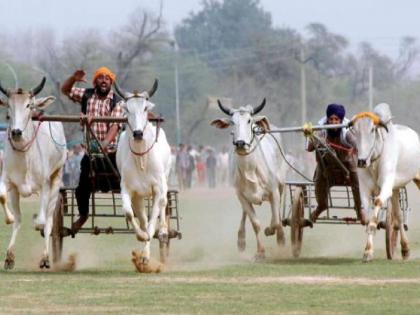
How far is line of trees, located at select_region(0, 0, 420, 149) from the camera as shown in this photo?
74938 mm

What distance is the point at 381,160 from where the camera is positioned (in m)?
20.0

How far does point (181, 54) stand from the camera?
4237 inches

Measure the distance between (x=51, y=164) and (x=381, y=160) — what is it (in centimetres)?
417

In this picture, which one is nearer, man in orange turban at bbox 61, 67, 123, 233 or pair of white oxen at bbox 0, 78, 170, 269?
pair of white oxen at bbox 0, 78, 170, 269

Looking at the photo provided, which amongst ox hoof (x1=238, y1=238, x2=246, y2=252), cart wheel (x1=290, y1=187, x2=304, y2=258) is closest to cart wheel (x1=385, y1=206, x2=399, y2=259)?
cart wheel (x1=290, y1=187, x2=304, y2=258)

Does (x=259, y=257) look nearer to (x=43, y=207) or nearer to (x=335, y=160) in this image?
(x=335, y=160)

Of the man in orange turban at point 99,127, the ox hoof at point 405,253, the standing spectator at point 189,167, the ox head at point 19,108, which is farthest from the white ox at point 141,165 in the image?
the standing spectator at point 189,167

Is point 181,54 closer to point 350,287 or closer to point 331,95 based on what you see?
point 331,95

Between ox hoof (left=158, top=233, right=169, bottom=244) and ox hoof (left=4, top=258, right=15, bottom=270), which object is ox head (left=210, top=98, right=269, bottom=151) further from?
ox hoof (left=4, top=258, right=15, bottom=270)

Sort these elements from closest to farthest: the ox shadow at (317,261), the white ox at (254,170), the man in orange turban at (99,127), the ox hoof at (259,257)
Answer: the man in orange turban at (99,127) → the ox shadow at (317,261) → the ox hoof at (259,257) → the white ox at (254,170)

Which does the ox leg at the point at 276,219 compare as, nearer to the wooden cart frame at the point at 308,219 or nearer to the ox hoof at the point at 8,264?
the wooden cart frame at the point at 308,219

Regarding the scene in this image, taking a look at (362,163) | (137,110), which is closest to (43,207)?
(137,110)

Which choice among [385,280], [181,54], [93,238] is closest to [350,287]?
[385,280]

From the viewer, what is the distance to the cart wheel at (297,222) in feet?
69.9
